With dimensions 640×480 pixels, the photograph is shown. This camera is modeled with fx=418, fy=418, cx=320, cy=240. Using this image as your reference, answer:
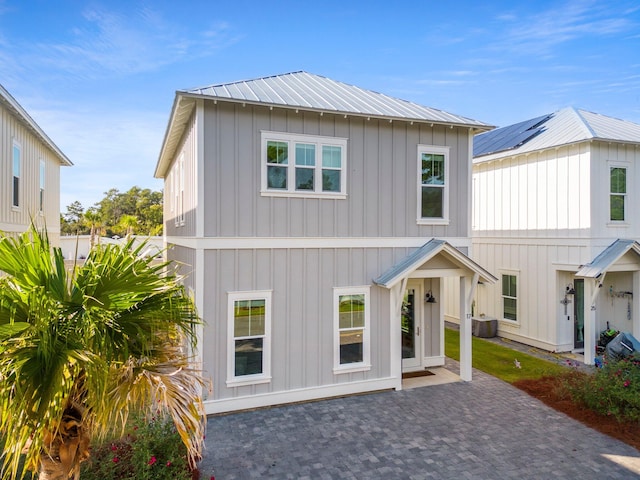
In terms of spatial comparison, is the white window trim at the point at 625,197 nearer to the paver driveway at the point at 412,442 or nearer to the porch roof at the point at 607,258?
the porch roof at the point at 607,258

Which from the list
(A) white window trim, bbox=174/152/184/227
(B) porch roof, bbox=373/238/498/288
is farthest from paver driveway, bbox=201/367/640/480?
(A) white window trim, bbox=174/152/184/227

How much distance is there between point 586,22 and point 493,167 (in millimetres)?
5473

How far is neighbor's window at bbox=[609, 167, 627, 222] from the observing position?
13.4 m

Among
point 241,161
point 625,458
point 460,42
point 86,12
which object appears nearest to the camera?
point 625,458

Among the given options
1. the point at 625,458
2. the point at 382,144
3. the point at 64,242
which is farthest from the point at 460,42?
the point at 64,242

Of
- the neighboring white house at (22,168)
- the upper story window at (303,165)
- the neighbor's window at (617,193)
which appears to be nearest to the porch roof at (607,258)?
the neighbor's window at (617,193)

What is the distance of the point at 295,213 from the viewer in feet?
31.1

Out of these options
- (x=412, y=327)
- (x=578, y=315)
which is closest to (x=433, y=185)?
(x=412, y=327)

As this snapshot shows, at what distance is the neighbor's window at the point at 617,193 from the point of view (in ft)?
43.9

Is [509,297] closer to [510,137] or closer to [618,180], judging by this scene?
[618,180]

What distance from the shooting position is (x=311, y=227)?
962 cm

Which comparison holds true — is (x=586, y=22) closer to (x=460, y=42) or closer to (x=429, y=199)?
(x=460, y=42)

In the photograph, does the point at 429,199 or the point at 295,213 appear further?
the point at 429,199

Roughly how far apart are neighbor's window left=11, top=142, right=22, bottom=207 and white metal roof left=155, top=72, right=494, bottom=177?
4.61 meters
